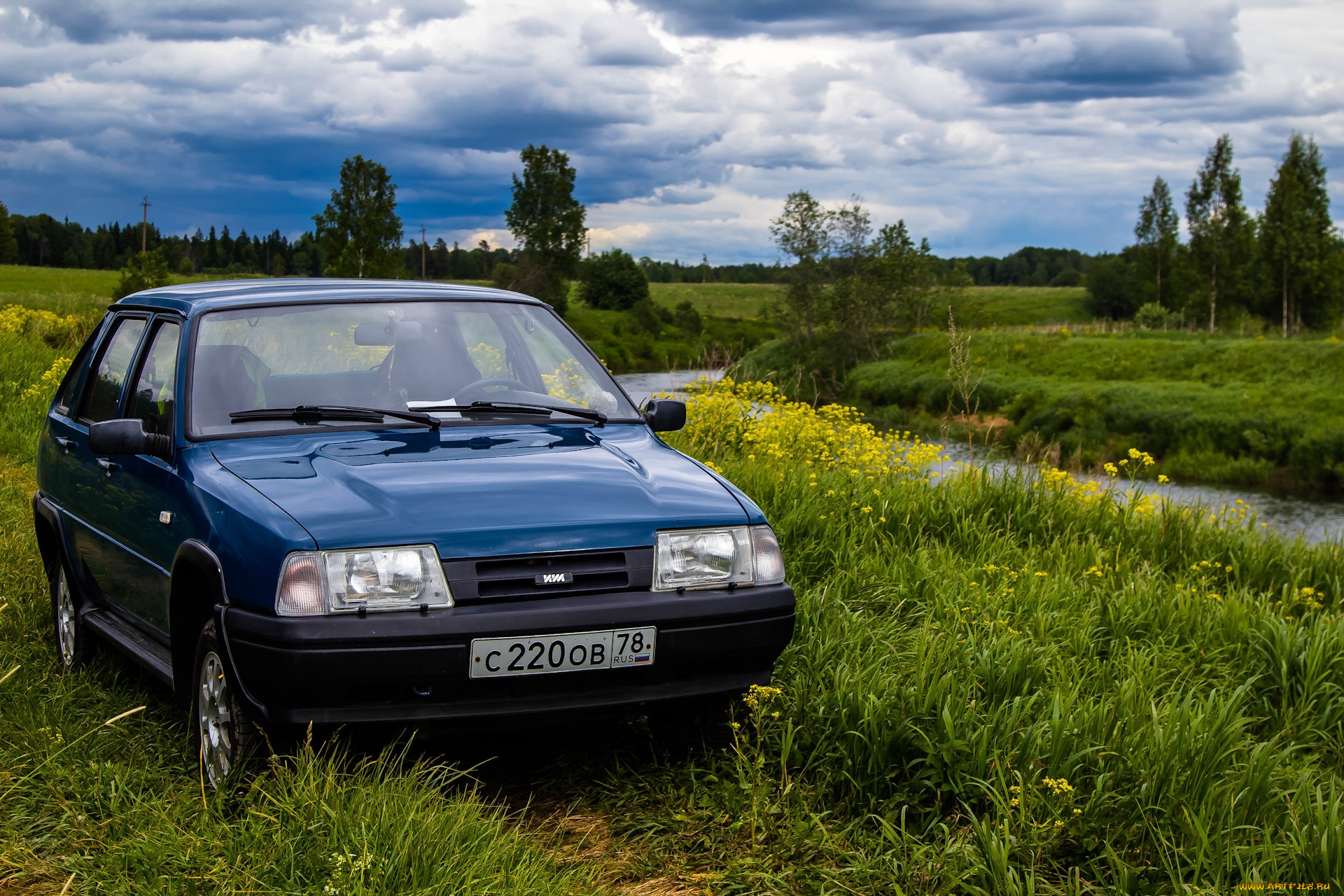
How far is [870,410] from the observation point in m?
48.6

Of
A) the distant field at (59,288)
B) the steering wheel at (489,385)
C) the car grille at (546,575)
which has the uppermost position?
the distant field at (59,288)

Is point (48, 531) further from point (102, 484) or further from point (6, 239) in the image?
point (6, 239)

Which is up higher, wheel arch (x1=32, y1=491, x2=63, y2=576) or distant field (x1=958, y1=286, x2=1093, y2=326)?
distant field (x1=958, y1=286, x2=1093, y2=326)

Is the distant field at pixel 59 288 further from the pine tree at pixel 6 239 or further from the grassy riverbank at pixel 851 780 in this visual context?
the pine tree at pixel 6 239

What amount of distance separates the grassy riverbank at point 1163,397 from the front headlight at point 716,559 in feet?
86.8

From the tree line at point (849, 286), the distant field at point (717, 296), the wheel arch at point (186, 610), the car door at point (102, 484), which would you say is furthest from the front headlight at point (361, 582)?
the distant field at point (717, 296)

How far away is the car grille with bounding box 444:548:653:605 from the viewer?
3029 mm

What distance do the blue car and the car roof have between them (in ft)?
0.06

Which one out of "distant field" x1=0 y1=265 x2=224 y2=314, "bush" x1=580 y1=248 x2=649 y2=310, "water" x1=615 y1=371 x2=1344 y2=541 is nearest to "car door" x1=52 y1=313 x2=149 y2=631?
"water" x1=615 y1=371 x2=1344 y2=541

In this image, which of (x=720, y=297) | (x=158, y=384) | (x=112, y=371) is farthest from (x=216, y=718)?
(x=720, y=297)

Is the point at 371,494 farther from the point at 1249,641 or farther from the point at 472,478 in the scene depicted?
the point at 1249,641

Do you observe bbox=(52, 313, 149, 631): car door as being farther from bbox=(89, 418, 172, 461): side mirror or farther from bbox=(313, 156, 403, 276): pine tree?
bbox=(313, 156, 403, 276): pine tree

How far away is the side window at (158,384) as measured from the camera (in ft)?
13.2

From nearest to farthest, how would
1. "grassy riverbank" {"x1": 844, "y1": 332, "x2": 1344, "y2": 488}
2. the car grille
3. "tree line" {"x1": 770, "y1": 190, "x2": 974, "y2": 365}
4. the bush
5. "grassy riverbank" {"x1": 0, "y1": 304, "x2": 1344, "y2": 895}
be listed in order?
"grassy riverbank" {"x1": 0, "y1": 304, "x2": 1344, "y2": 895}
the car grille
"grassy riverbank" {"x1": 844, "y1": 332, "x2": 1344, "y2": 488}
"tree line" {"x1": 770, "y1": 190, "x2": 974, "y2": 365}
the bush
